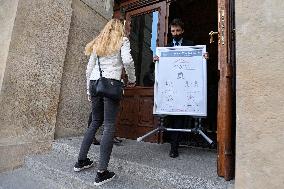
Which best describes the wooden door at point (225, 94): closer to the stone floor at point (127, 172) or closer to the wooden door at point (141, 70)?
the stone floor at point (127, 172)

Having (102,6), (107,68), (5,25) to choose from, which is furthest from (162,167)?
(102,6)

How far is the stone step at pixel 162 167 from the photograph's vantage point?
242 cm

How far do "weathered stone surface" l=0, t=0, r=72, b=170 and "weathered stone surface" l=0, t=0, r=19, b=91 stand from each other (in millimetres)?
57

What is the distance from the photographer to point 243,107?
198cm

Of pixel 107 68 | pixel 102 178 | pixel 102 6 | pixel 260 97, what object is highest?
pixel 102 6

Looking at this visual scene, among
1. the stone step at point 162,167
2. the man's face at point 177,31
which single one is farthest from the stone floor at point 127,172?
the man's face at point 177,31

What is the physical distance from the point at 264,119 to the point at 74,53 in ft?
11.8

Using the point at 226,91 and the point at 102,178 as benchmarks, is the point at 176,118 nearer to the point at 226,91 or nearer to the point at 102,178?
the point at 226,91

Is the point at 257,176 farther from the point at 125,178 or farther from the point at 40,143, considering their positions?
the point at 40,143

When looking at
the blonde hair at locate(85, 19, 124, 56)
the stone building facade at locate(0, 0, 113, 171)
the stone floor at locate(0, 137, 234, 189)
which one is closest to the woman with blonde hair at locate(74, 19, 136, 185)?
the blonde hair at locate(85, 19, 124, 56)

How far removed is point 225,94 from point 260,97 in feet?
1.89

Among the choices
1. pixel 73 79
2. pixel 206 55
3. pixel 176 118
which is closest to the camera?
pixel 206 55

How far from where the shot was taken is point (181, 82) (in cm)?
369

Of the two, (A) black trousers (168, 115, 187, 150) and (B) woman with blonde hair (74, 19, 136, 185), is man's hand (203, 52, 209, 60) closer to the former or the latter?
(A) black trousers (168, 115, 187, 150)
